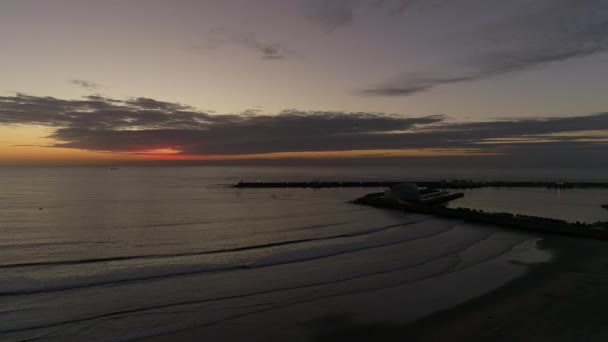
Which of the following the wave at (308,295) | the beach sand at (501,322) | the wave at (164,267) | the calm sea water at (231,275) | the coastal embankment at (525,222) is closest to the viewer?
the beach sand at (501,322)

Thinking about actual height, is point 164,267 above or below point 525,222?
above

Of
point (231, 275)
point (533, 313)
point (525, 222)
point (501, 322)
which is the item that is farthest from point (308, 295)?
point (525, 222)

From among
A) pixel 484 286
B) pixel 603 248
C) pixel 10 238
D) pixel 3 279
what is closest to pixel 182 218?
pixel 10 238

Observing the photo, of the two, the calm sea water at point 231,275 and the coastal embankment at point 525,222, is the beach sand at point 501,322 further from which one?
the coastal embankment at point 525,222

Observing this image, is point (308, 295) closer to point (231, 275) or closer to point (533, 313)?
point (231, 275)

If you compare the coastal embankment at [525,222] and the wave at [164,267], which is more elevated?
the wave at [164,267]

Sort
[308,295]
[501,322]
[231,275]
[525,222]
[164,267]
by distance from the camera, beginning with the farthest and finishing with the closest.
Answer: [525,222]
[164,267]
[231,275]
[308,295]
[501,322]

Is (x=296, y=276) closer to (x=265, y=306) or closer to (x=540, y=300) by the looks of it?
(x=265, y=306)

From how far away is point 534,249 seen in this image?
73.8ft

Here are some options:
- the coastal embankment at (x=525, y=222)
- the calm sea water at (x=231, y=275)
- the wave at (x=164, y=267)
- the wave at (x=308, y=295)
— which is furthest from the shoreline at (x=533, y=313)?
the coastal embankment at (x=525, y=222)

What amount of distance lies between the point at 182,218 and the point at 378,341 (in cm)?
2978

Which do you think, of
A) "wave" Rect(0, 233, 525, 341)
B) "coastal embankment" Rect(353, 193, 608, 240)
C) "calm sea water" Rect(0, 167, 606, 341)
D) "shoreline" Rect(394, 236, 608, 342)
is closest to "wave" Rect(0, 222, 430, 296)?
"calm sea water" Rect(0, 167, 606, 341)

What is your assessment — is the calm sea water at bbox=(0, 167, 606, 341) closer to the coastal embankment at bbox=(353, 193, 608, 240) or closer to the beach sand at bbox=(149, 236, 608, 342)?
the beach sand at bbox=(149, 236, 608, 342)

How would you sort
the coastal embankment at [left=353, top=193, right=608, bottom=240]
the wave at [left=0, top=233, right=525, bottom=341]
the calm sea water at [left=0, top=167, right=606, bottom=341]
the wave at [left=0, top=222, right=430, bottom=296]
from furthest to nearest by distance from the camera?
the coastal embankment at [left=353, top=193, right=608, bottom=240] < the wave at [left=0, top=222, right=430, bottom=296] < the calm sea water at [left=0, top=167, right=606, bottom=341] < the wave at [left=0, top=233, right=525, bottom=341]
